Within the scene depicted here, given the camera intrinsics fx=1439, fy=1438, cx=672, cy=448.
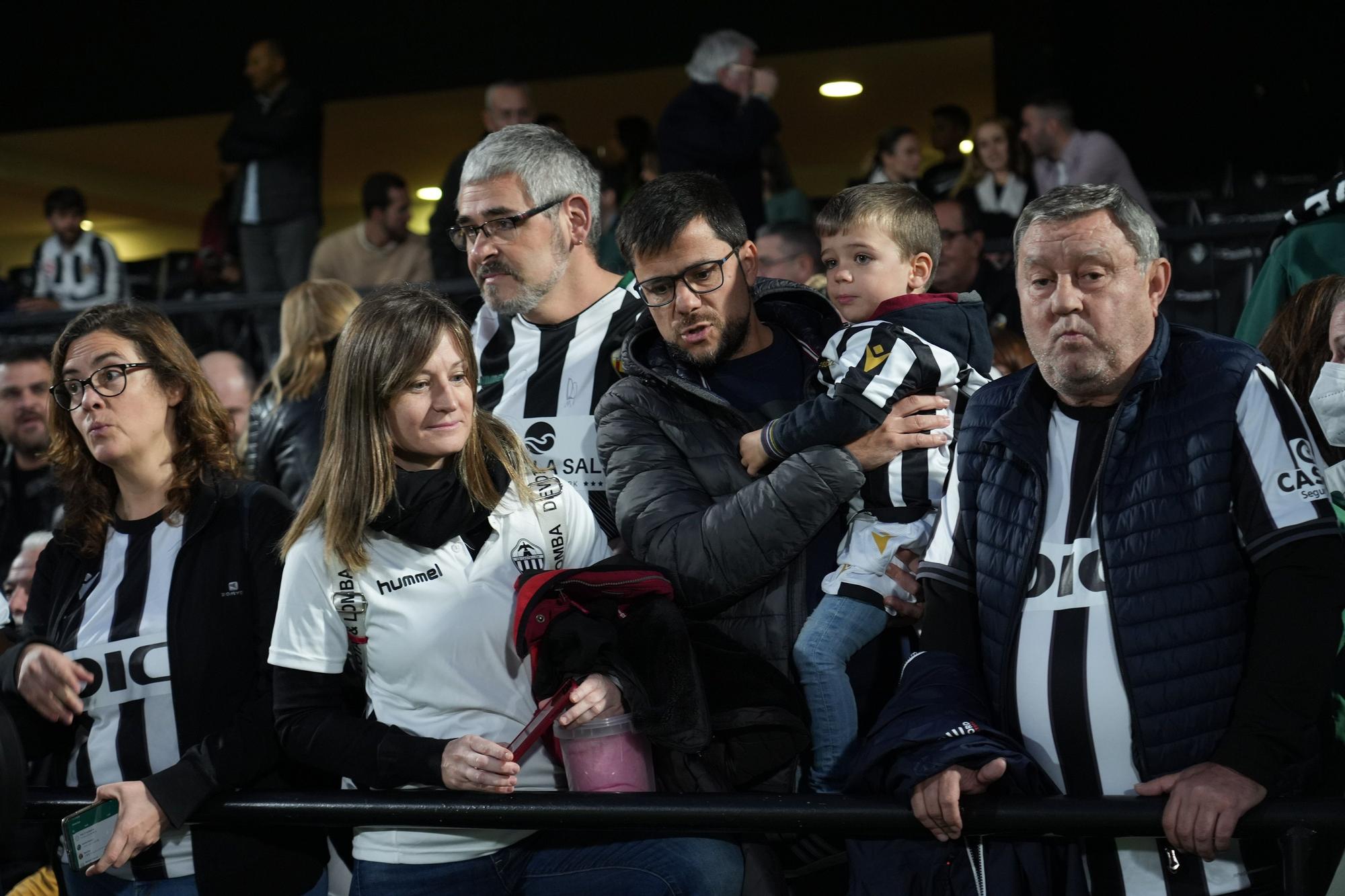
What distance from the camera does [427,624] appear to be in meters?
2.65

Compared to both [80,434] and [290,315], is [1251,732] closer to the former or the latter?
[80,434]

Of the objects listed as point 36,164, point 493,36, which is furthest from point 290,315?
point 36,164

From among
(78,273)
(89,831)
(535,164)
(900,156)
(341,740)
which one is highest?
(900,156)

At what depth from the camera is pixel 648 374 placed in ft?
10.0

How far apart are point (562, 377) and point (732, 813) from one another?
1.40m

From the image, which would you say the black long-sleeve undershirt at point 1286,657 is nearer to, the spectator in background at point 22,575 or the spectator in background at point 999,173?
the spectator in background at point 22,575

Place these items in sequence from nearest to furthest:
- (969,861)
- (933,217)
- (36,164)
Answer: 1. (969,861)
2. (933,217)
3. (36,164)

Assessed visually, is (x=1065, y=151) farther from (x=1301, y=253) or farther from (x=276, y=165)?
(x=276, y=165)

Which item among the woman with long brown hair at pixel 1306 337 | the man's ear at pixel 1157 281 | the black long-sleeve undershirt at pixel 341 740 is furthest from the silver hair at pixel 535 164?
the woman with long brown hair at pixel 1306 337

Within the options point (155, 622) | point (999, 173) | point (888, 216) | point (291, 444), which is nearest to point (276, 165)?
point (291, 444)

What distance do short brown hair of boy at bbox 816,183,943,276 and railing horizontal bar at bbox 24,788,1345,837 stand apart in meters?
1.51

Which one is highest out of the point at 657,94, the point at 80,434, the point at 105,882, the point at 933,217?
the point at 657,94

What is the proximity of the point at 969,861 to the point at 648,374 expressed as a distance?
120cm

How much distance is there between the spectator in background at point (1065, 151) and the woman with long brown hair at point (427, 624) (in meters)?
4.78
